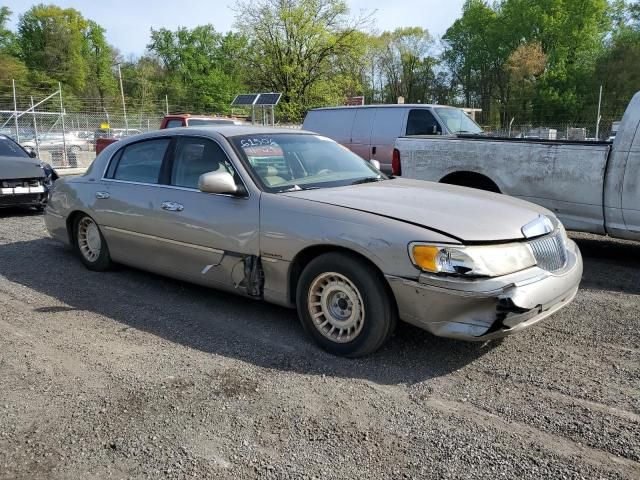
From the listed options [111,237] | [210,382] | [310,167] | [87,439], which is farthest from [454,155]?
[87,439]

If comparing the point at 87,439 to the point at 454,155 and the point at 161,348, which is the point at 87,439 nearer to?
the point at 161,348

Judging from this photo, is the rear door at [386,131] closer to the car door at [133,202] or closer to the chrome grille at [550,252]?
the car door at [133,202]

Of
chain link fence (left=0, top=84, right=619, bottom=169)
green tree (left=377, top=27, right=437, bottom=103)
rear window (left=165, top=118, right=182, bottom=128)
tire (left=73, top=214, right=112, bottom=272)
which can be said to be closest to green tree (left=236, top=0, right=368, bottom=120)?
chain link fence (left=0, top=84, right=619, bottom=169)

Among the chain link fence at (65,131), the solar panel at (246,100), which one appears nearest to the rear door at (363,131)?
the solar panel at (246,100)

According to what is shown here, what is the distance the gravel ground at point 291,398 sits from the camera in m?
2.68

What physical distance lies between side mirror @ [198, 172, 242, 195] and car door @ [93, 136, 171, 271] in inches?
34.4

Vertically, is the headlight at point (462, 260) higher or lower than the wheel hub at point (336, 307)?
higher

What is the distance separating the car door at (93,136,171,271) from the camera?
200 inches

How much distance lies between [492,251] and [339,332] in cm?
116

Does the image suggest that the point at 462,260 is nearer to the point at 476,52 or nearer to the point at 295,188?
the point at 295,188

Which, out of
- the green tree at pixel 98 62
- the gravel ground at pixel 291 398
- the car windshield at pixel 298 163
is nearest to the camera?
the gravel ground at pixel 291 398

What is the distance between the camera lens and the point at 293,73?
117 feet

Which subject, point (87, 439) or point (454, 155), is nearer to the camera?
point (87, 439)

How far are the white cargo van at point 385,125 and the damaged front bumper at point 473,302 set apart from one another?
7508mm
